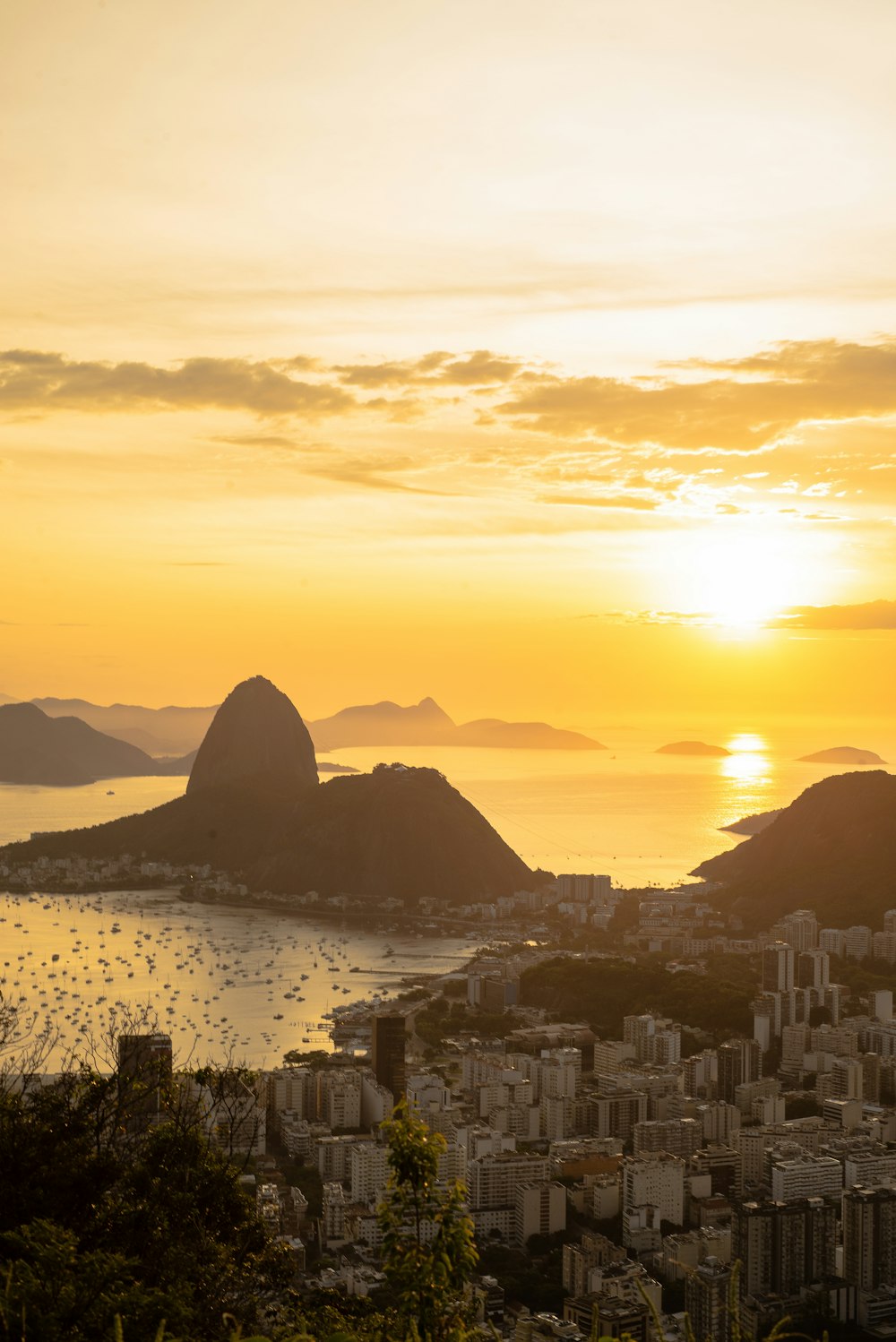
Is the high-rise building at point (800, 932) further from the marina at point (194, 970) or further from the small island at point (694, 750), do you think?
the small island at point (694, 750)

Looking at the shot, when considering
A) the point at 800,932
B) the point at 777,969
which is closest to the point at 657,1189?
the point at 777,969

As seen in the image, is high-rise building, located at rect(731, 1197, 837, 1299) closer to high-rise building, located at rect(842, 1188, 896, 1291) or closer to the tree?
high-rise building, located at rect(842, 1188, 896, 1291)

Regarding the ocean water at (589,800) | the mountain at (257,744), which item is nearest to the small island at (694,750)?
the ocean water at (589,800)

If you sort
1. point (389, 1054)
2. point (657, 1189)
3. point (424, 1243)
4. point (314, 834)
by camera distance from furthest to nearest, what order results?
point (314, 834)
point (389, 1054)
point (657, 1189)
point (424, 1243)

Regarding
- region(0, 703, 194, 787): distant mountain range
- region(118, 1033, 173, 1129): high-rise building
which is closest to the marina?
region(118, 1033, 173, 1129): high-rise building

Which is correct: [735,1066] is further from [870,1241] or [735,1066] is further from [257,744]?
[257,744]

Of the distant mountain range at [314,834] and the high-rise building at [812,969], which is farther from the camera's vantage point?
the distant mountain range at [314,834]
